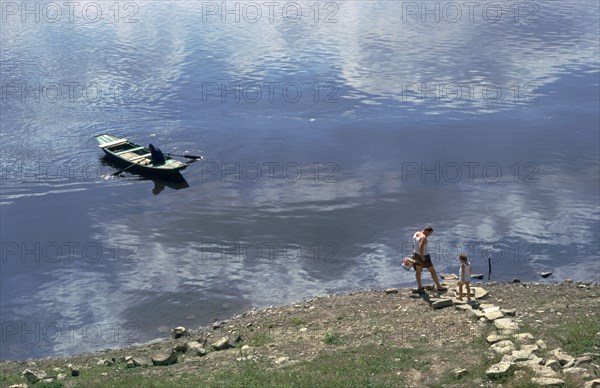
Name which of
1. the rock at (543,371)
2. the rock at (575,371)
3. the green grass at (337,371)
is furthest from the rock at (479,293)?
the rock at (575,371)

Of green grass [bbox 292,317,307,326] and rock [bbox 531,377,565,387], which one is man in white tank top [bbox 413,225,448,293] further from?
rock [bbox 531,377,565,387]

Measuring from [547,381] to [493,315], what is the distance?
5756 mm

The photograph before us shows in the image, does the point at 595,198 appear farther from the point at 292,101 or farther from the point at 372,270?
the point at 292,101

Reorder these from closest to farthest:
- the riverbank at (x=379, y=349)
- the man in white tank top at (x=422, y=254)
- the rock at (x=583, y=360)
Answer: the rock at (x=583, y=360) → the riverbank at (x=379, y=349) → the man in white tank top at (x=422, y=254)

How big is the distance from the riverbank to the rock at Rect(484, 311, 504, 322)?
0.03 meters

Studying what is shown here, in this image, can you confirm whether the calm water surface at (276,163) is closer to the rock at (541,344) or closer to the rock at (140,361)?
the rock at (140,361)

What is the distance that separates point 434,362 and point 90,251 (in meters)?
21.0

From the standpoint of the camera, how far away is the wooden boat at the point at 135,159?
46375mm

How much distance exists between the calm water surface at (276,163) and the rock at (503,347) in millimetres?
12104

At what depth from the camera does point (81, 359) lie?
27.6 m

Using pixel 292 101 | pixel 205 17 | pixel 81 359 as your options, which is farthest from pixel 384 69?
pixel 81 359

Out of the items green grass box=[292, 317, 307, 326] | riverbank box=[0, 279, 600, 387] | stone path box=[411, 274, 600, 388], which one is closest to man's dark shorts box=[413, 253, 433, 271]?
riverbank box=[0, 279, 600, 387]

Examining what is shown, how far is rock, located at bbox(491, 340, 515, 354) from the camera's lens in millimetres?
21531

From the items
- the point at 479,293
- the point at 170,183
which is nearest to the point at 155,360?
the point at 479,293
